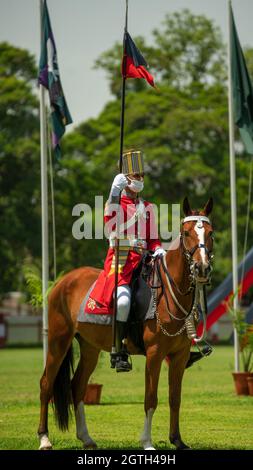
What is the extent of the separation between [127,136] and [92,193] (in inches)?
142

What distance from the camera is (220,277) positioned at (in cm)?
4512

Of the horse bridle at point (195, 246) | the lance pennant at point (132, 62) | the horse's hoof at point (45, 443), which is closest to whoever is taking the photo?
the horse bridle at point (195, 246)

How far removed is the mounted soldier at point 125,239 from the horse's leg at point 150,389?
348 millimetres

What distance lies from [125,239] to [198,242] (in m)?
1.15

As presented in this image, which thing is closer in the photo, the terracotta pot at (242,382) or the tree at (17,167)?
the terracotta pot at (242,382)

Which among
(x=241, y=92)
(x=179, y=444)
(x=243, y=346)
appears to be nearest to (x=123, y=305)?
(x=179, y=444)

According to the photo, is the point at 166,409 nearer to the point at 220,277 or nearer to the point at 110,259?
the point at 110,259

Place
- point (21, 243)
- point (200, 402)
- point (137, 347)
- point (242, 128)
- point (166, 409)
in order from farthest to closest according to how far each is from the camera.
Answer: point (21, 243)
point (242, 128)
point (200, 402)
point (166, 409)
point (137, 347)

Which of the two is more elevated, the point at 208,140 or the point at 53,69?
the point at 208,140

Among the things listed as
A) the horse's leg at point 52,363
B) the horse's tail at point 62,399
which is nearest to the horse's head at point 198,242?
the horse's leg at point 52,363

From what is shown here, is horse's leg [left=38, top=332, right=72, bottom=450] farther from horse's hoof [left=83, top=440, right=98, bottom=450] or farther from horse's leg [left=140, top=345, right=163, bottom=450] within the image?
horse's leg [left=140, top=345, right=163, bottom=450]

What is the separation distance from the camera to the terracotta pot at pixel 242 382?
17.3 metres

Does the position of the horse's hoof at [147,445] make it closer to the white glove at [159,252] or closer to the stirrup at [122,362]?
the stirrup at [122,362]

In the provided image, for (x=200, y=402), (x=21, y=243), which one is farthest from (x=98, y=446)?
(x=21, y=243)
